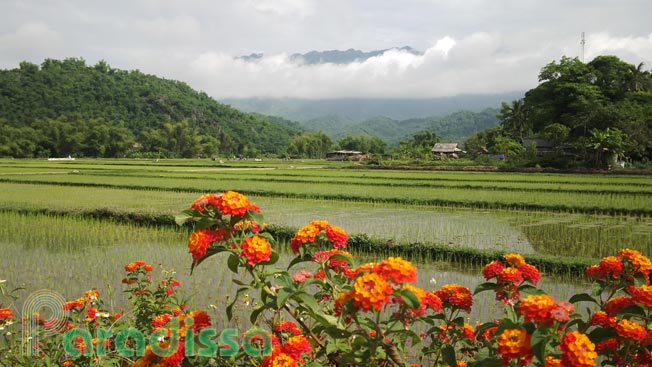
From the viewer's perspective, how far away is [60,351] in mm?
2561

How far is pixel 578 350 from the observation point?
1515 millimetres

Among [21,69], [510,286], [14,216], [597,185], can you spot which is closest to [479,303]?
[510,286]

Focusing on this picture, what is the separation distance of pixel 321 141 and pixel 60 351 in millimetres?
85706

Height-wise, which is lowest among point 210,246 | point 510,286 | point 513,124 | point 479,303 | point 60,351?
point 479,303

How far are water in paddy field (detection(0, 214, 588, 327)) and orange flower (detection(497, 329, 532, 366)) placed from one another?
2.77 m

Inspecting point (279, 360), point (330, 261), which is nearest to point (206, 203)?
point (279, 360)

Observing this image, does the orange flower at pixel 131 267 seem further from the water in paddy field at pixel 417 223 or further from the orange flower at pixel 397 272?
the water in paddy field at pixel 417 223

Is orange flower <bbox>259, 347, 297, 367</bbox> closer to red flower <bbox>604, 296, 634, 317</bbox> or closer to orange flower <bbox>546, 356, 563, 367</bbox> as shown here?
orange flower <bbox>546, 356, 563, 367</bbox>

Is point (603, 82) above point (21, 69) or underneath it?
underneath

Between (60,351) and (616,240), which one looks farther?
(616,240)

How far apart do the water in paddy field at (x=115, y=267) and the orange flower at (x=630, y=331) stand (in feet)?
8.92

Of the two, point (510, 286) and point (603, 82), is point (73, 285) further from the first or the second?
point (603, 82)

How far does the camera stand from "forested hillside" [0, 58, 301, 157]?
64.9 m
